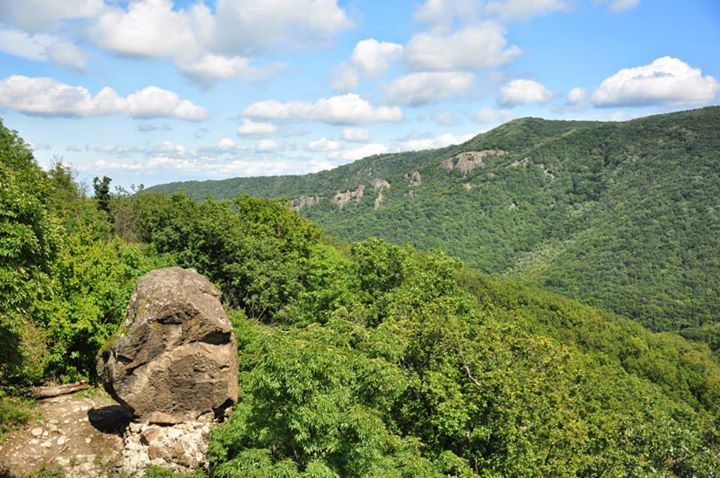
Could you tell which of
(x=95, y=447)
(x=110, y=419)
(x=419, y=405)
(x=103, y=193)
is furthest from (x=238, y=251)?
(x=103, y=193)

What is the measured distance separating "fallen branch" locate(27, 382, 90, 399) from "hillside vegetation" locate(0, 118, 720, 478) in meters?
0.63

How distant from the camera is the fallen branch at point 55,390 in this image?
1947 cm

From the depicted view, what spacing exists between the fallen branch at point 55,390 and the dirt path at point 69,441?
45 centimetres

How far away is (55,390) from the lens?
19906 millimetres

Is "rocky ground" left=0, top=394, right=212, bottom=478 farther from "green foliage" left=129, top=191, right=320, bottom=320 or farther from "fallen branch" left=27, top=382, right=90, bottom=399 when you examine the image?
"green foliage" left=129, top=191, right=320, bottom=320

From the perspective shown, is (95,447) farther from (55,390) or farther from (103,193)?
(103,193)

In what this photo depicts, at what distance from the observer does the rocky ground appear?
15.8m

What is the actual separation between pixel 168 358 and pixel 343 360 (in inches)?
270

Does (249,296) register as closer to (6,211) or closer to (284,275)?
(284,275)

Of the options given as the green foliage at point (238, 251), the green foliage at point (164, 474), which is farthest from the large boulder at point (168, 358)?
the green foliage at point (238, 251)

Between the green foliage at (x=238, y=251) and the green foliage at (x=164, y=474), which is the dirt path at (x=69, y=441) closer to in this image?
the green foliage at (x=164, y=474)

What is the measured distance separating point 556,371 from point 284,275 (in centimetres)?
1826

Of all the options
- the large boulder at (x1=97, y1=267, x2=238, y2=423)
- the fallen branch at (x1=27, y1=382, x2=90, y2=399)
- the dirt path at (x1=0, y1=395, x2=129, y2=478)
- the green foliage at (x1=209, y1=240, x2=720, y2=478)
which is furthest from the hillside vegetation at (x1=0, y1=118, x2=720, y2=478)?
the large boulder at (x1=97, y1=267, x2=238, y2=423)

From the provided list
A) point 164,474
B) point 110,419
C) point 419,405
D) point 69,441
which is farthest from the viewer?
point 110,419
